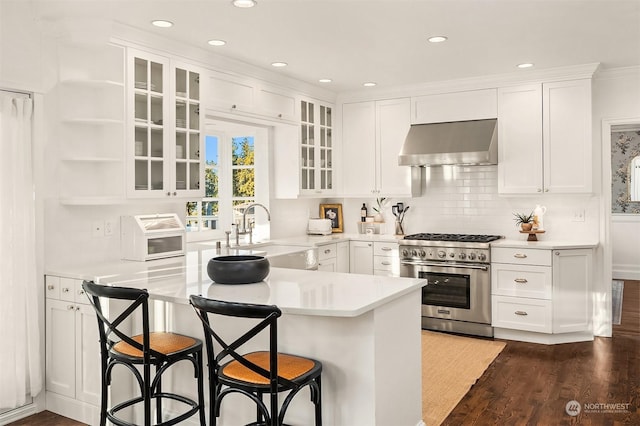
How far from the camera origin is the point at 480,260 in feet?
17.0

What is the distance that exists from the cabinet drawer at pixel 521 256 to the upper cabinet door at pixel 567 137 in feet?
2.19

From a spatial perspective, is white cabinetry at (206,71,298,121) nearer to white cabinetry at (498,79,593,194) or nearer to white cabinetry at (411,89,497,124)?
white cabinetry at (411,89,497,124)

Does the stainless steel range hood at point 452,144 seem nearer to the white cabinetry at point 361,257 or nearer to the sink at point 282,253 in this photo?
the white cabinetry at point 361,257

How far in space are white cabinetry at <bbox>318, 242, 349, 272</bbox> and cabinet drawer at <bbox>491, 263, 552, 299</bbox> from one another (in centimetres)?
158

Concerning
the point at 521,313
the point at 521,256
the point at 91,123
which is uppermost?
the point at 91,123

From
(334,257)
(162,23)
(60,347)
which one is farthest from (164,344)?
(334,257)

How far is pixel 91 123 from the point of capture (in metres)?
3.72

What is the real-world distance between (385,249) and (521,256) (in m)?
1.39

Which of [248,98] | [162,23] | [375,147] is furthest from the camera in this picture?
[375,147]

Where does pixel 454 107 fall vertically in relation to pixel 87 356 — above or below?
above

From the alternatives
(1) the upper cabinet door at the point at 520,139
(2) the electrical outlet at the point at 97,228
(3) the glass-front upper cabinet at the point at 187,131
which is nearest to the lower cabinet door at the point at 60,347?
(2) the electrical outlet at the point at 97,228

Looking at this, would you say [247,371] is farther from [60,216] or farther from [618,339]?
[618,339]

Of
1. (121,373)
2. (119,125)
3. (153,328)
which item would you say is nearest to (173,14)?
(119,125)

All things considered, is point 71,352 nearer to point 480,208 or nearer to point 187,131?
point 187,131
